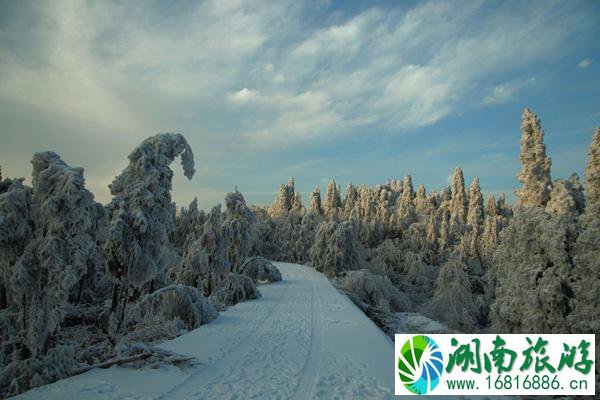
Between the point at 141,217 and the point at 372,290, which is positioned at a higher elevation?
the point at 141,217

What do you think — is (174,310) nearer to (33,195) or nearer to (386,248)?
(33,195)

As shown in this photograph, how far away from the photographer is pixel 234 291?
19438 millimetres

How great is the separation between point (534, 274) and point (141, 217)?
15.0m

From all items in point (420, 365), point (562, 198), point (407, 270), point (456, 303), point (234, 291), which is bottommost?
point (456, 303)

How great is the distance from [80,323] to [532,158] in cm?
2628

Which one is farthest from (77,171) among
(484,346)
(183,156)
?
(484,346)

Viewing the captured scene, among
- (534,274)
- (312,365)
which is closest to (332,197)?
(534,274)

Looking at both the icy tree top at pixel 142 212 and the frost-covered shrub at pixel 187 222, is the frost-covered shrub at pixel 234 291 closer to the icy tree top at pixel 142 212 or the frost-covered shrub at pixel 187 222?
the icy tree top at pixel 142 212

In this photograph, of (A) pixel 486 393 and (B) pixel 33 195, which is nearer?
(A) pixel 486 393

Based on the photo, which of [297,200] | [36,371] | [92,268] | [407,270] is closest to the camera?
[36,371]

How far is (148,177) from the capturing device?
1288 centimetres

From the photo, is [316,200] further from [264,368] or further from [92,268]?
[264,368]

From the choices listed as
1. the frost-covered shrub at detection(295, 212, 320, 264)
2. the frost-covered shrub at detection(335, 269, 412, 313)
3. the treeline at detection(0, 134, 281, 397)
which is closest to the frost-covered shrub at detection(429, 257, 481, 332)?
the frost-covered shrub at detection(335, 269, 412, 313)

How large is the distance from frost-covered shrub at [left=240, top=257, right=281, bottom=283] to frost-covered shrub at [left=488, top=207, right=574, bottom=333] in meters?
16.4
